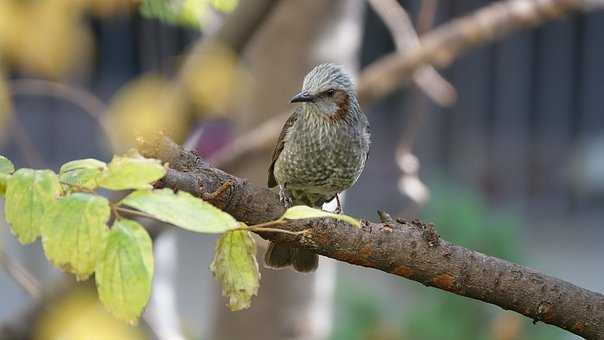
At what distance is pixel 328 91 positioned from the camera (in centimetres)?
275

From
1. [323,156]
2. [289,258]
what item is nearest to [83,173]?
[289,258]

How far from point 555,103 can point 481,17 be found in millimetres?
3583

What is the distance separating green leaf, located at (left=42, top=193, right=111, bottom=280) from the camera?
130 centimetres

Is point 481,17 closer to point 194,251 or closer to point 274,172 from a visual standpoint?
point 274,172

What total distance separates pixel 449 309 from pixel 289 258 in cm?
207

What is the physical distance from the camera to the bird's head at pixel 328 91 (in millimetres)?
2701

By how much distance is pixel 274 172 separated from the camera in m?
3.01

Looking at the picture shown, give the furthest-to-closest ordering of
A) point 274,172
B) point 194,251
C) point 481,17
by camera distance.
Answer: point 194,251 < point 481,17 < point 274,172

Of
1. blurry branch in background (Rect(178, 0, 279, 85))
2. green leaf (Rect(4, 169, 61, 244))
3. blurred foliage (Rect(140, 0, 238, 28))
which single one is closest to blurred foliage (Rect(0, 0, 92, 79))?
blurred foliage (Rect(140, 0, 238, 28))

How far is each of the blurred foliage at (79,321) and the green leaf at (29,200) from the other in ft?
5.78

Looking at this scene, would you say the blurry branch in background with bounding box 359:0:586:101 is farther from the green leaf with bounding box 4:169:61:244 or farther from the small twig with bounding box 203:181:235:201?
the green leaf with bounding box 4:169:61:244

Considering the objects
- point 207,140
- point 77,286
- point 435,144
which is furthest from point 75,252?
point 435,144

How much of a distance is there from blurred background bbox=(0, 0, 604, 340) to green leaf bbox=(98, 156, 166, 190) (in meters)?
0.57

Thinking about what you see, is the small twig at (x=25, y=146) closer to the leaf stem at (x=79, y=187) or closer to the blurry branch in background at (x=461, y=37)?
the blurry branch in background at (x=461, y=37)
